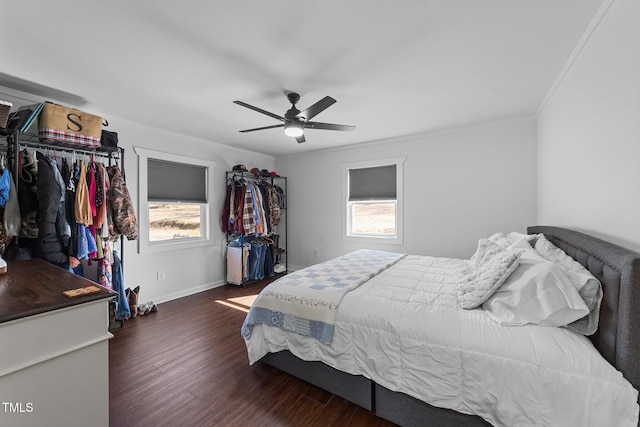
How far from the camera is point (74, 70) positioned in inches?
80.9

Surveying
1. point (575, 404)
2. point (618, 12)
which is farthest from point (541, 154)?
point (575, 404)

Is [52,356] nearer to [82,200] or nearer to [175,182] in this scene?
[82,200]

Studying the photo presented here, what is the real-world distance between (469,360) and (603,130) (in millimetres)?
1496

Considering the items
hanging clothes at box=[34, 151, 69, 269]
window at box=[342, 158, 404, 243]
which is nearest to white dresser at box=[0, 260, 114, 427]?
hanging clothes at box=[34, 151, 69, 269]

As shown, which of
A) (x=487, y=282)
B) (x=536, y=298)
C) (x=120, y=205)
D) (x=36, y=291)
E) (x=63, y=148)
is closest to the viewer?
(x=36, y=291)

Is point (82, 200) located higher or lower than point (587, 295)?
higher

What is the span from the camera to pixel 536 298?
135cm

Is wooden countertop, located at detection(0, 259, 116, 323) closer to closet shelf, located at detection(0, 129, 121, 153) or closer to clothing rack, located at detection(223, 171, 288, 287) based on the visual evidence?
closet shelf, located at detection(0, 129, 121, 153)

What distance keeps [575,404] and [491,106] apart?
278 cm

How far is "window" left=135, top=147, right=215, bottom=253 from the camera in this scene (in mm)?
3381

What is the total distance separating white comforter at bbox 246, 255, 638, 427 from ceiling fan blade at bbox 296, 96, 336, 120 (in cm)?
148

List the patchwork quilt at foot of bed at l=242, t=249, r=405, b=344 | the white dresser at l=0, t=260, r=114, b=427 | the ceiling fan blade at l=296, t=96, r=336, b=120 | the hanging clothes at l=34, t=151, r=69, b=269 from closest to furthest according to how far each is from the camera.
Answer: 1. the white dresser at l=0, t=260, r=114, b=427
2. the patchwork quilt at foot of bed at l=242, t=249, r=405, b=344
3. the ceiling fan blade at l=296, t=96, r=336, b=120
4. the hanging clothes at l=34, t=151, r=69, b=269

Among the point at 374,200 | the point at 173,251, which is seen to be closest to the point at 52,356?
the point at 173,251

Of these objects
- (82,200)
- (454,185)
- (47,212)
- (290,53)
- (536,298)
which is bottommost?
(536,298)
